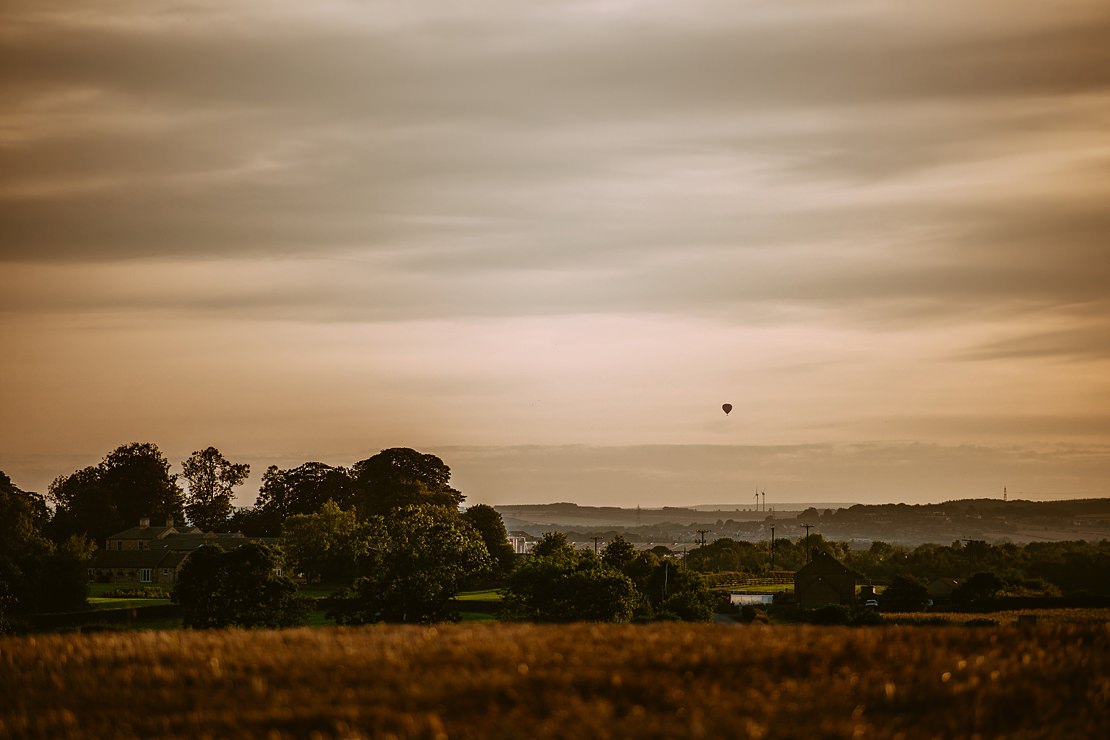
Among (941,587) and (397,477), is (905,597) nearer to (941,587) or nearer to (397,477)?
(941,587)

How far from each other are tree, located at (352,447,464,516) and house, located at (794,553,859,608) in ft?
155

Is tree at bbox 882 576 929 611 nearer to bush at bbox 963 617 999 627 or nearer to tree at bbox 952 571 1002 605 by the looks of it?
tree at bbox 952 571 1002 605

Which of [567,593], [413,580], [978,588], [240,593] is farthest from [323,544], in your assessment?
[567,593]

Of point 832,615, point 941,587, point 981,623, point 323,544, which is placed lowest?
point 941,587

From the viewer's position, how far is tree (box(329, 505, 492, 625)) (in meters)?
59.5

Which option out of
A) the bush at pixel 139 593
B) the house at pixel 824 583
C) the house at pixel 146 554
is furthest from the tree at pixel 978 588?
the house at pixel 146 554

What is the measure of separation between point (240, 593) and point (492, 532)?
83459 mm

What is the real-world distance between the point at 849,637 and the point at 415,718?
9387 mm

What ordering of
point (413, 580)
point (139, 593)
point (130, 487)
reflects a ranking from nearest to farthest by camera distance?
point (413, 580), point (139, 593), point (130, 487)

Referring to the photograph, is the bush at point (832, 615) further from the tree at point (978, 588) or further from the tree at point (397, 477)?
the tree at point (397, 477)

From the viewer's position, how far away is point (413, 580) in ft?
200

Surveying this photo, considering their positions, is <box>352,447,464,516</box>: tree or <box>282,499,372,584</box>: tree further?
<box>352,447,464,516</box>: tree

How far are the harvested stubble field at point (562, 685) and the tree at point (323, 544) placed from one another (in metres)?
96.7

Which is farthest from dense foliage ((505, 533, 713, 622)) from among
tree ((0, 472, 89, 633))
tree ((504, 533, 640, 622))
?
tree ((0, 472, 89, 633))
